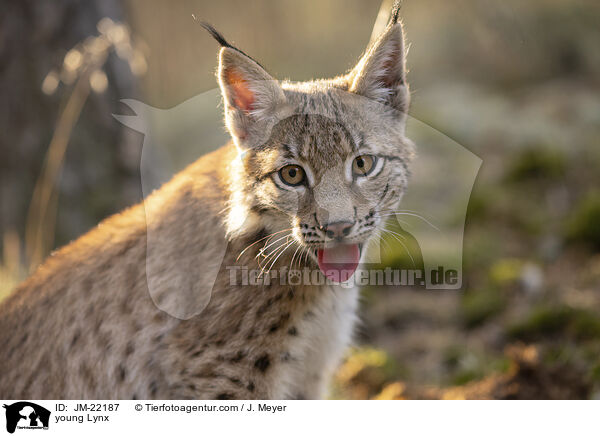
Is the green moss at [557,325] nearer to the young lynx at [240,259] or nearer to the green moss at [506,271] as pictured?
the green moss at [506,271]

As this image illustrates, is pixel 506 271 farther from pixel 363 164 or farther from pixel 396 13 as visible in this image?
pixel 396 13

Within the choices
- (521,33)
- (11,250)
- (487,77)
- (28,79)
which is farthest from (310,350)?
(487,77)

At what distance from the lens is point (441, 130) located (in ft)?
20.9

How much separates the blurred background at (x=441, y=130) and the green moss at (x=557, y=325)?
0.01m

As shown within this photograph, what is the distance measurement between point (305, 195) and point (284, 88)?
629 millimetres

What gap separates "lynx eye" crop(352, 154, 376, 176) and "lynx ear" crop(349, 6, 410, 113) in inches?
13.4

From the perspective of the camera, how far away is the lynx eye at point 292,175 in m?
3.03

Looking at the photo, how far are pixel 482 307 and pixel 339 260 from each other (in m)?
2.22

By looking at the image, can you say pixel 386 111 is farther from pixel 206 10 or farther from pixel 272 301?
pixel 206 10

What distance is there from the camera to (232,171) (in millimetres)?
3205

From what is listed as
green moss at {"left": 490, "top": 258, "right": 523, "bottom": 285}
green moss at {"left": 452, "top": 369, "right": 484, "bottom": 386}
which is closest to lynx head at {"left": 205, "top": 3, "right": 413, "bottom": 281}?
green moss at {"left": 452, "top": 369, "right": 484, "bottom": 386}

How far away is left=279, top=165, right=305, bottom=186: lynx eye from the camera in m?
3.03

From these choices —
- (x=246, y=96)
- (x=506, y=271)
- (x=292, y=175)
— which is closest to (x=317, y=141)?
(x=292, y=175)

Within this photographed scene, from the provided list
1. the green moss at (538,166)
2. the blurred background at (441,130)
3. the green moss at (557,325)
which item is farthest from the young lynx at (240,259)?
the green moss at (538,166)
